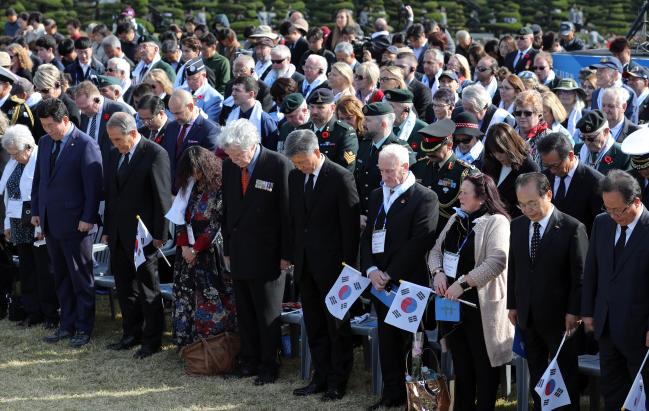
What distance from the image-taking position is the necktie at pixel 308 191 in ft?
A: 25.2

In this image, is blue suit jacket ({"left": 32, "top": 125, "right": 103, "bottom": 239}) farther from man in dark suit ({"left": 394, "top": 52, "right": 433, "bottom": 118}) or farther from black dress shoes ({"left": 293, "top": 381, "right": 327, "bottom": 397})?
man in dark suit ({"left": 394, "top": 52, "right": 433, "bottom": 118})

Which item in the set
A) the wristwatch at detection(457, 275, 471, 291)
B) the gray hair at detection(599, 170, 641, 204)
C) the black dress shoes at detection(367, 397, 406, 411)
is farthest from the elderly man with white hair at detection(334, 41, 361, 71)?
the gray hair at detection(599, 170, 641, 204)

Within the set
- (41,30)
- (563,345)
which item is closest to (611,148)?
(563,345)

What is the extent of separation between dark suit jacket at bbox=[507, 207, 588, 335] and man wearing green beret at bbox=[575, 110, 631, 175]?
141 cm

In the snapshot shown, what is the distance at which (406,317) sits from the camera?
711 centimetres

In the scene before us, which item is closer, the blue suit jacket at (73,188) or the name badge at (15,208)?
the blue suit jacket at (73,188)

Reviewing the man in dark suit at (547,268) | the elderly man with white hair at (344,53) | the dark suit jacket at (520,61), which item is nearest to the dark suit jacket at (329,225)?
the man in dark suit at (547,268)

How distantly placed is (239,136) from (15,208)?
9.57ft

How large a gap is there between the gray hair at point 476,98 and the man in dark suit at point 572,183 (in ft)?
7.04

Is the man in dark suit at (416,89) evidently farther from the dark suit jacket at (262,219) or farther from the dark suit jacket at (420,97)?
the dark suit jacket at (262,219)

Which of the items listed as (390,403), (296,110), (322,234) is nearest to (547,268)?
(390,403)

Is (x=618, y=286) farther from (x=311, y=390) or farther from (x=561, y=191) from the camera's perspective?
(x=311, y=390)

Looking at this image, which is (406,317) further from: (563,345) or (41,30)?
(41,30)

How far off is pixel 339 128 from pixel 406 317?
222 cm
